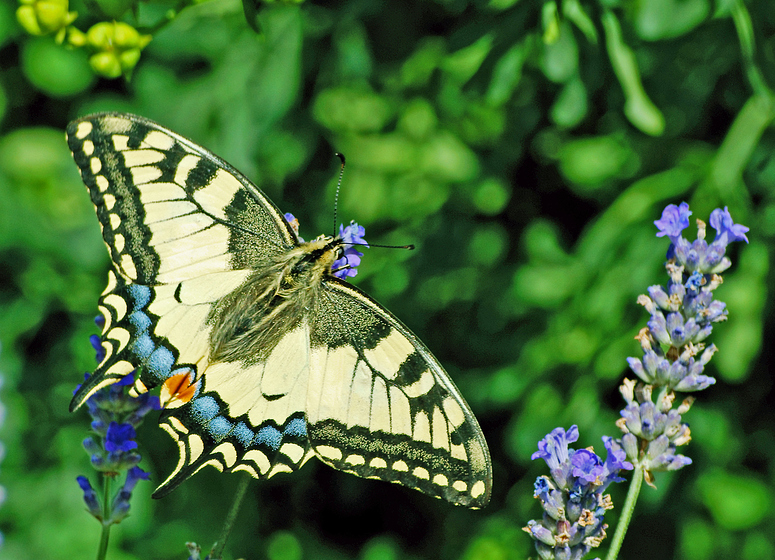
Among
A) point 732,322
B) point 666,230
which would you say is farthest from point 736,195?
point 666,230

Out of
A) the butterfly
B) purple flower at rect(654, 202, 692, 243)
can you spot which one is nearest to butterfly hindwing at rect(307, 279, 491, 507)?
the butterfly

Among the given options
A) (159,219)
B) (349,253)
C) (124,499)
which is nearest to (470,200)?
(349,253)

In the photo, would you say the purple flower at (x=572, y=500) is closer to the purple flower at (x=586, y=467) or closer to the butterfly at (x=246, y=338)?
the purple flower at (x=586, y=467)

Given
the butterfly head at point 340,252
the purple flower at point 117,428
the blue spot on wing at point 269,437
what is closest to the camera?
the purple flower at point 117,428

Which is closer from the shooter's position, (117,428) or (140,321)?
(117,428)

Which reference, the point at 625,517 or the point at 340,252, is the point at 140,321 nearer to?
the point at 340,252

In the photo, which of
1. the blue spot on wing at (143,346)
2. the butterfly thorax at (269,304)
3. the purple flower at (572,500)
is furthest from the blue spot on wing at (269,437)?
the purple flower at (572,500)
